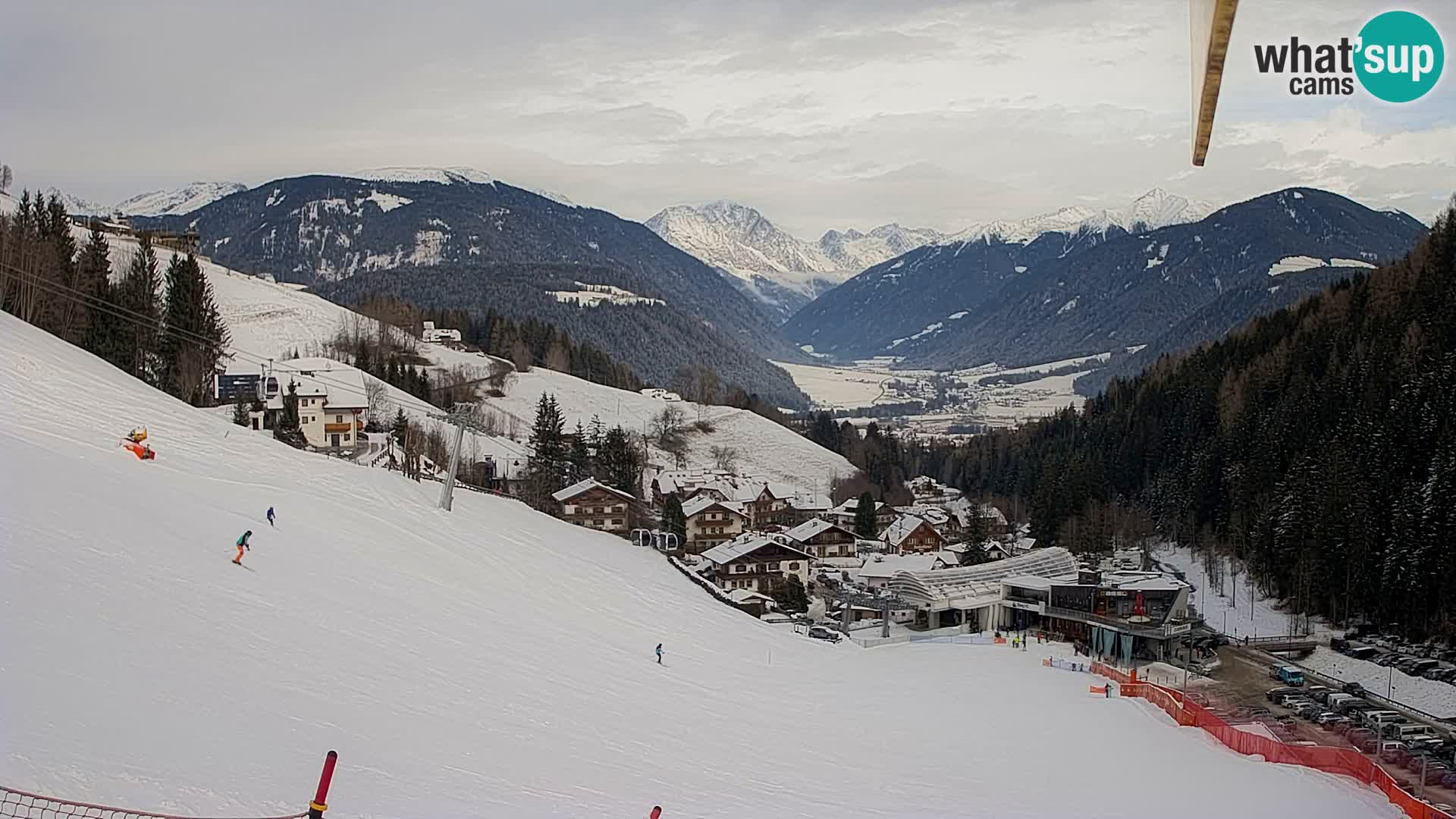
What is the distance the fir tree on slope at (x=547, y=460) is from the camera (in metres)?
53.3

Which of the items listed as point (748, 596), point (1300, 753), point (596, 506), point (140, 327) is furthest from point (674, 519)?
point (1300, 753)

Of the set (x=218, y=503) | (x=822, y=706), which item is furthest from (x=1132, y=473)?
(x=218, y=503)

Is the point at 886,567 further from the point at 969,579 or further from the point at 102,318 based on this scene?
the point at 102,318

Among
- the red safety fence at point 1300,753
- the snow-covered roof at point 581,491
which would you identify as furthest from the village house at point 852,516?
the red safety fence at point 1300,753

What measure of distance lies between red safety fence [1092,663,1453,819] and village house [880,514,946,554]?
31.5 m

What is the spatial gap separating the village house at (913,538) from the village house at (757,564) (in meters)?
11.1

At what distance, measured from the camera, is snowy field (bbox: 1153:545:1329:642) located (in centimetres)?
3531

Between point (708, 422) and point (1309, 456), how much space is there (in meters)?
52.0

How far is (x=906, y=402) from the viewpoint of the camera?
626 ft

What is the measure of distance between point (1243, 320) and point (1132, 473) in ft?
452

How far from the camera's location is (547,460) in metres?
55.7

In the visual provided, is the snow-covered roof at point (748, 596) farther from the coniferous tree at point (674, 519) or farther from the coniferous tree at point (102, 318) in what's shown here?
the coniferous tree at point (102, 318)

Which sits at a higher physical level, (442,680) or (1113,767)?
(442,680)

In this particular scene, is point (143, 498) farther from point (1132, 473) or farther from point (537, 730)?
point (1132, 473)
